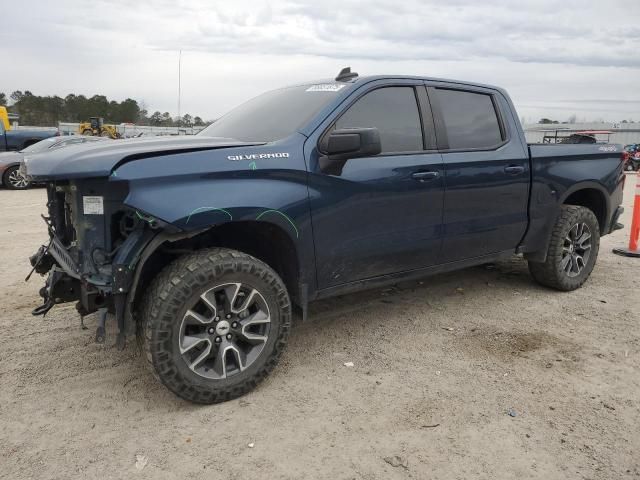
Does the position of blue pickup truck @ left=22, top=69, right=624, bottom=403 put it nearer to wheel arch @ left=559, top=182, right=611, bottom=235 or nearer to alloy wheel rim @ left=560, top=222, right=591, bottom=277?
alloy wheel rim @ left=560, top=222, right=591, bottom=277

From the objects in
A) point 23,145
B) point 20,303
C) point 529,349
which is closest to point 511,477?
point 529,349

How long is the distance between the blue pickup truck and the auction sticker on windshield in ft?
0.05

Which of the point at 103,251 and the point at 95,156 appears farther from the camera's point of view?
the point at 103,251

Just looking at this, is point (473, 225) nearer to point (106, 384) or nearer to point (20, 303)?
point (106, 384)

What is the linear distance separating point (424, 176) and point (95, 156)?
85.0 inches

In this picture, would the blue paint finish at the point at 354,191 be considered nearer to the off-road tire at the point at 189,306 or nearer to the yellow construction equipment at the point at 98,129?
the off-road tire at the point at 189,306

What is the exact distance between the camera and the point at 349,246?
3422 mm

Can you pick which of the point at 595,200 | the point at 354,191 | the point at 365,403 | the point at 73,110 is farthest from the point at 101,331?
the point at 73,110

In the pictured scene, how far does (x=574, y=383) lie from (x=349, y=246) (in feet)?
5.38

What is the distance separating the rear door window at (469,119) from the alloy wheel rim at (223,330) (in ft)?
6.67

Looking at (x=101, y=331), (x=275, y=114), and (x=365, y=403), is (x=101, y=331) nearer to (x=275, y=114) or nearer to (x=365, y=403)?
(x=365, y=403)

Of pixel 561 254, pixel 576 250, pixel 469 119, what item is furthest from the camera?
pixel 576 250

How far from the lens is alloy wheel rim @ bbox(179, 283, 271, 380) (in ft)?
9.39

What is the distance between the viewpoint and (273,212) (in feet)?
9.92
